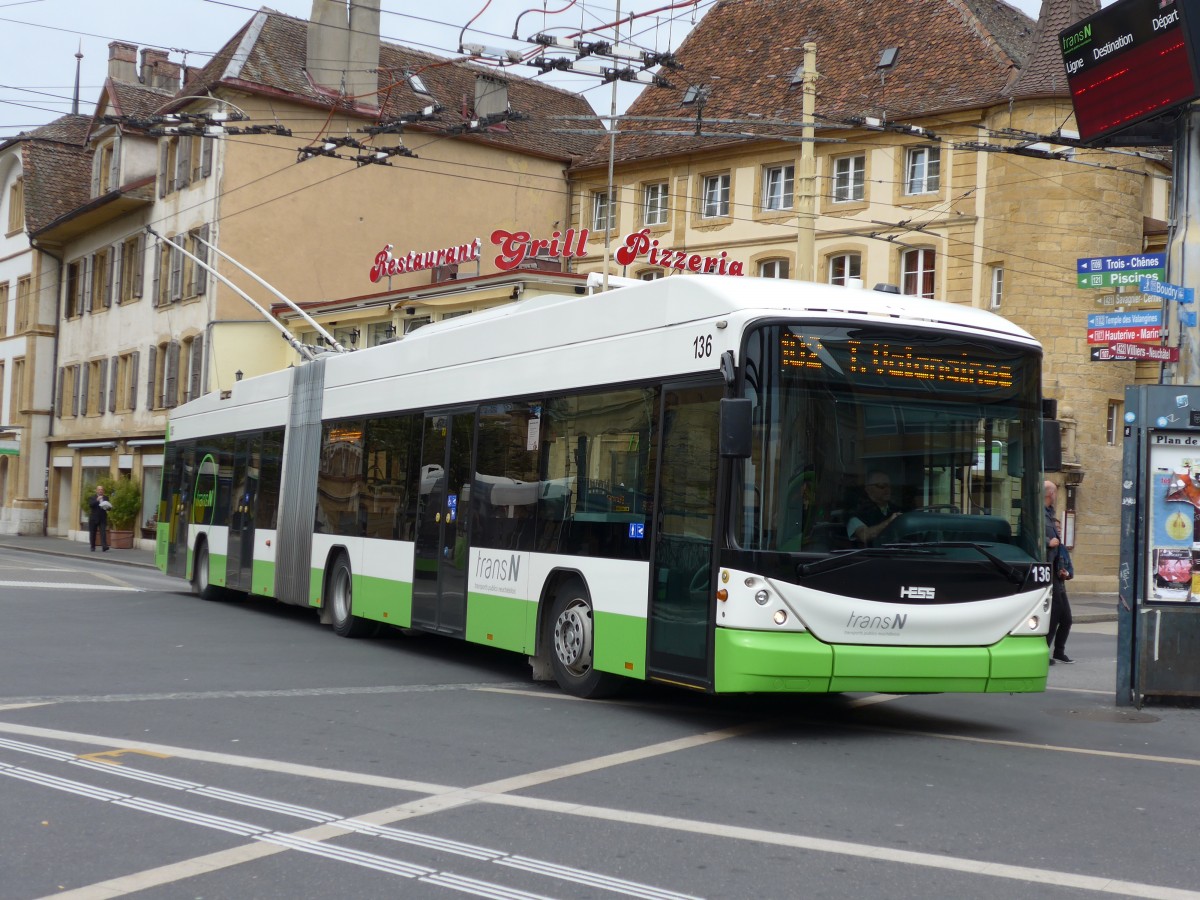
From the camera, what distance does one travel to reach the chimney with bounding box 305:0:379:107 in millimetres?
41656

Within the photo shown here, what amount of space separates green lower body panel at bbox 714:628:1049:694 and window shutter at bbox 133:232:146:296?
40.8 meters

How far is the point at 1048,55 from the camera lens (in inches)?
1361

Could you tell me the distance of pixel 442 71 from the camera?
1868 inches

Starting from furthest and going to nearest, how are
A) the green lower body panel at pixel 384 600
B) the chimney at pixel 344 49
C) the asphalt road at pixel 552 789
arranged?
the chimney at pixel 344 49
the green lower body panel at pixel 384 600
the asphalt road at pixel 552 789

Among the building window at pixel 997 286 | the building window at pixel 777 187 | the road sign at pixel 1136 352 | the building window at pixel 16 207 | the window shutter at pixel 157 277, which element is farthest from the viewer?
the building window at pixel 16 207

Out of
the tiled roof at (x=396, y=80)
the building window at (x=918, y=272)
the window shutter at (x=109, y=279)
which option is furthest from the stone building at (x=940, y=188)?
the window shutter at (x=109, y=279)

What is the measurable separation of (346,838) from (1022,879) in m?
2.79

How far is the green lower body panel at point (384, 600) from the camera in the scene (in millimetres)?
14539

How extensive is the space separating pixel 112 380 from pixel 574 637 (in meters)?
40.2

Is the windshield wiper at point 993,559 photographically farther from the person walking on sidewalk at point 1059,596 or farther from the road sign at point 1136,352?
the road sign at point 1136,352

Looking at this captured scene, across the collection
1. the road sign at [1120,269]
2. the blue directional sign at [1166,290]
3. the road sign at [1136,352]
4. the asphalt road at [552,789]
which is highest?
the road sign at [1120,269]

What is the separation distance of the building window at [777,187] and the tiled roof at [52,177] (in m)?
25.8

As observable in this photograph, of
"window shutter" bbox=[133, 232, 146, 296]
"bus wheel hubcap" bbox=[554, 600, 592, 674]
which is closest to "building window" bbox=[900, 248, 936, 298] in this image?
"window shutter" bbox=[133, 232, 146, 296]

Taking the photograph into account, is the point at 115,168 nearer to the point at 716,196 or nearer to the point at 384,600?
the point at 716,196
